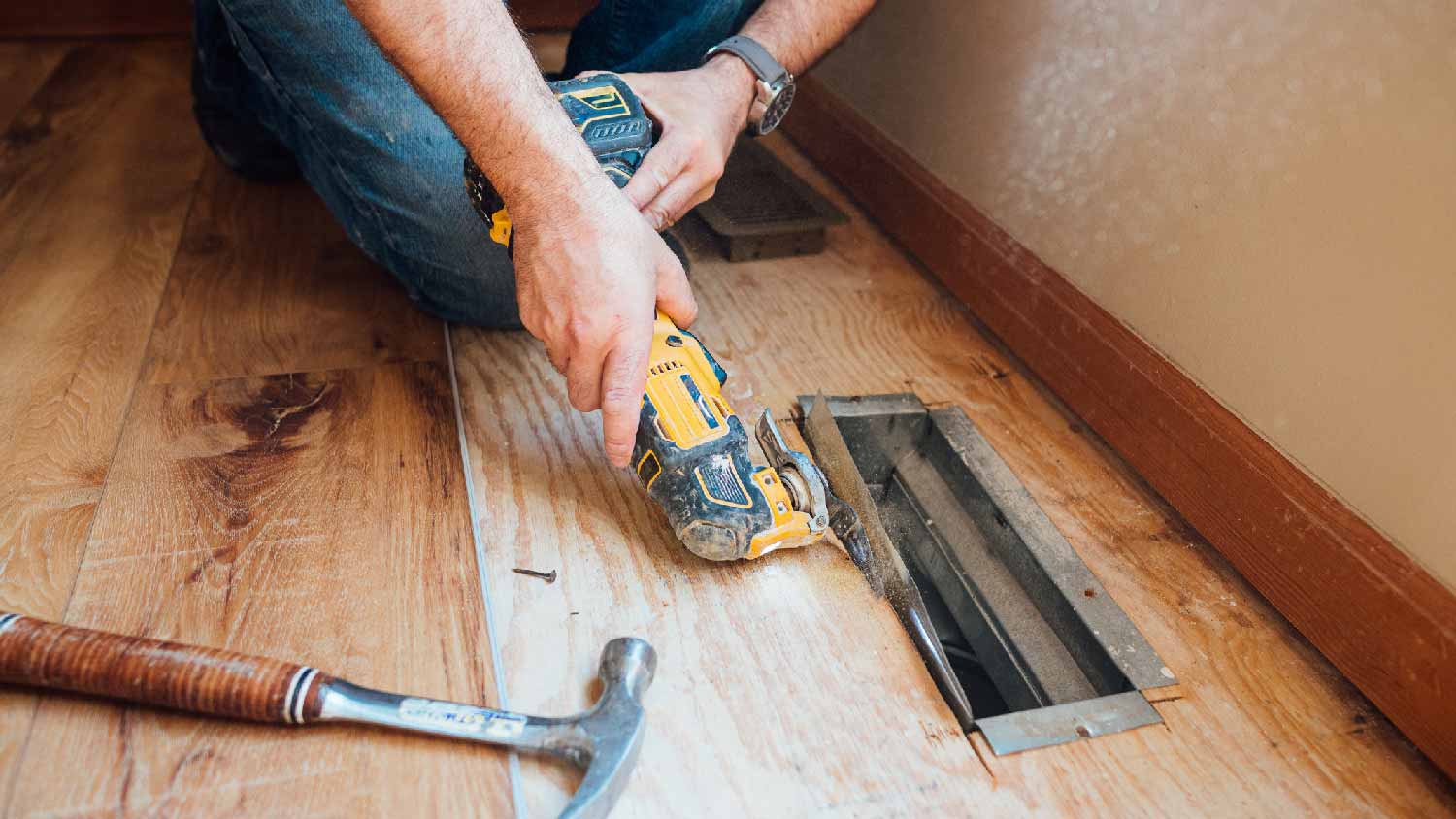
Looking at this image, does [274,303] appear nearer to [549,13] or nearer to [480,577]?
[480,577]

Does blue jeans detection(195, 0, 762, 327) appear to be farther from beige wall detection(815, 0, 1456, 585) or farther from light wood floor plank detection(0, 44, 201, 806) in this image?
beige wall detection(815, 0, 1456, 585)

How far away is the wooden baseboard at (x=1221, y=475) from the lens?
3.11 ft

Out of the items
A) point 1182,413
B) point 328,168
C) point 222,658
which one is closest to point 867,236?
point 1182,413

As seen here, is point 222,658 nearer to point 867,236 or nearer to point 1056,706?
point 1056,706

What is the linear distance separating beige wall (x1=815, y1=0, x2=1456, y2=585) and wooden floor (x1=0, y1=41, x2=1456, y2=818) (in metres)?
0.22

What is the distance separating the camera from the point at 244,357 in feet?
4.39

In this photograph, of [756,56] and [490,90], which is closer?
[490,90]

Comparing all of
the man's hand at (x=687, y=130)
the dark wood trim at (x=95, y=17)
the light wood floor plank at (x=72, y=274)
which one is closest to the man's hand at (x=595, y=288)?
the man's hand at (x=687, y=130)

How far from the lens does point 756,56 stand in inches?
51.6

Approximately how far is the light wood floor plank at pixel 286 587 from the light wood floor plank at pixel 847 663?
6cm

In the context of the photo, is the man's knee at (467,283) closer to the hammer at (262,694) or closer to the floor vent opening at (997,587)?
the floor vent opening at (997,587)

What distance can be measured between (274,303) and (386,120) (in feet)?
1.24


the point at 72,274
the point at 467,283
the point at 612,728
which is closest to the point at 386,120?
the point at 467,283

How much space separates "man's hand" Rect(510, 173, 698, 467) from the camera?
37.0 inches
